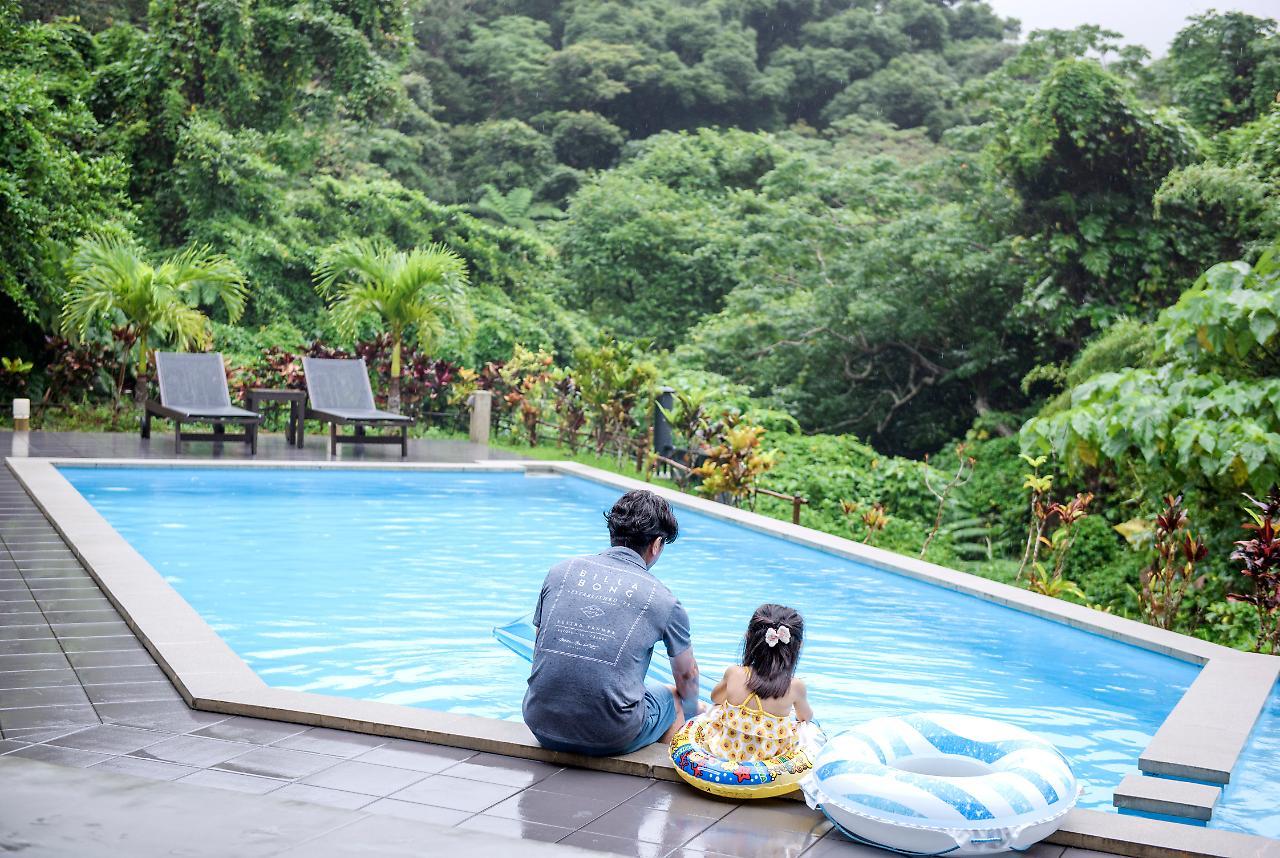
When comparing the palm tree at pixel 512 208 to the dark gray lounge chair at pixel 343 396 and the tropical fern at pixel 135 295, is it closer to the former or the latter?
the tropical fern at pixel 135 295

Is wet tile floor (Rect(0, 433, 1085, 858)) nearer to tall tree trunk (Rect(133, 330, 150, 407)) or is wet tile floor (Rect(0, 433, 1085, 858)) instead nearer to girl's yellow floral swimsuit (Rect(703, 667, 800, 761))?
girl's yellow floral swimsuit (Rect(703, 667, 800, 761))

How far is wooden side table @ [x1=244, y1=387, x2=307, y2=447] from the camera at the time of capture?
13422 mm

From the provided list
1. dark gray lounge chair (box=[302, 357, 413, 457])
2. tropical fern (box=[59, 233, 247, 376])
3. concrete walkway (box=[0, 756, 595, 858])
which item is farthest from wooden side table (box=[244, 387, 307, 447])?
concrete walkway (box=[0, 756, 595, 858])

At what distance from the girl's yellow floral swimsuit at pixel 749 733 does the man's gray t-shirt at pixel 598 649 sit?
0.83 feet

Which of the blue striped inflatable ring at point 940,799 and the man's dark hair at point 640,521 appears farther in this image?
the man's dark hair at point 640,521

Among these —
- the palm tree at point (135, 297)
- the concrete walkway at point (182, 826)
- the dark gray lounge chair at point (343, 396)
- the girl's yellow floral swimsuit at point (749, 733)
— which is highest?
the palm tree at point (135, 297)

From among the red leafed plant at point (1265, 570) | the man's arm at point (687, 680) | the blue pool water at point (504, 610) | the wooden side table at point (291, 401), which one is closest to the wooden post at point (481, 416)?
the wooden side table at point (291, 401)

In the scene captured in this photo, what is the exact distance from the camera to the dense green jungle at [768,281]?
8.62m

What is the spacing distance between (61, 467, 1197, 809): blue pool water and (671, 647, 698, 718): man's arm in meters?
1.26

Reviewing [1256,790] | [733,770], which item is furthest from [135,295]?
[1256,790]

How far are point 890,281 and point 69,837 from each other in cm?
1764

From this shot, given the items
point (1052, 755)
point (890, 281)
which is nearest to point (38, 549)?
point (1052, 755)

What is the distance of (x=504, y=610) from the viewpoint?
710cm

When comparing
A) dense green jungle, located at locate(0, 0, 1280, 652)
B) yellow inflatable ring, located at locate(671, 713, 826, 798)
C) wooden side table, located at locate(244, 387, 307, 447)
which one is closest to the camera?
yellow inflatable ring, located at locate(671, 713, 826, 798)
